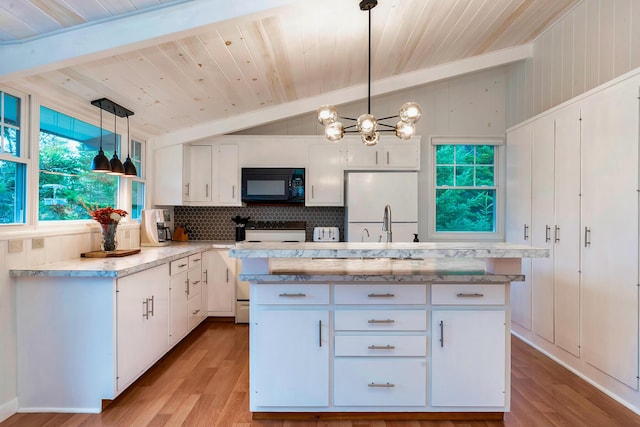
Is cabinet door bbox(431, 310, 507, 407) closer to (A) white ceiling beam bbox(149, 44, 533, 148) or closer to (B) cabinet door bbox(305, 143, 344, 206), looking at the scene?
(B) cabinet door bbox(305, 143, 344, 206)

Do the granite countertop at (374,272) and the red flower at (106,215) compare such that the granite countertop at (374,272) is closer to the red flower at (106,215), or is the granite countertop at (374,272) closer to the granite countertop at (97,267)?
the granite countertop at (97,267)

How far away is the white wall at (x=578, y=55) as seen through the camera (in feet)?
8.74

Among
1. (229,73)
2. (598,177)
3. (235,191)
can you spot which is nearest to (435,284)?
(598,177)

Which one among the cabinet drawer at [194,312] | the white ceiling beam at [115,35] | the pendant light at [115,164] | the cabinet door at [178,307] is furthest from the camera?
the cabinet drawer at [194,312]

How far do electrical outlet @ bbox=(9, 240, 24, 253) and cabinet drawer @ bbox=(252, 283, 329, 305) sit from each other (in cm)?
156

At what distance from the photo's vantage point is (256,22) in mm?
2184

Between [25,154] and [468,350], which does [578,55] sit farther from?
[25,154]

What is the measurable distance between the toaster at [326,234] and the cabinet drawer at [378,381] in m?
2.10

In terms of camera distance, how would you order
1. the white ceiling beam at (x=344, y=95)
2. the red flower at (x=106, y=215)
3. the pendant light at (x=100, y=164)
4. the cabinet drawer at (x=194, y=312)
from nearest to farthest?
the pendant light at (x=100, y=164)
the red flower at (x=106, y=215)
the cabinet drawer at (x=194, y=312)
the white ceiling beam at (x=344, y=95)

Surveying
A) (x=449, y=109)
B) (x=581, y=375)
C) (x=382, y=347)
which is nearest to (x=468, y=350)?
(x=382, y=347)

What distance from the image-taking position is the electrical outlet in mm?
2082

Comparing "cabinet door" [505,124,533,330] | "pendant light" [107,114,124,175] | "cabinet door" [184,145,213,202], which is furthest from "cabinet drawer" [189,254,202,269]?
"cabinet door" [505,124,533,330]

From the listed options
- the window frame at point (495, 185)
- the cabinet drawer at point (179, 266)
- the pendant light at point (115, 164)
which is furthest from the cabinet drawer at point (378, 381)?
the window frame at point (495, 185)

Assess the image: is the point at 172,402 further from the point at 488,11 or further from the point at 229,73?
the point at 488,11
